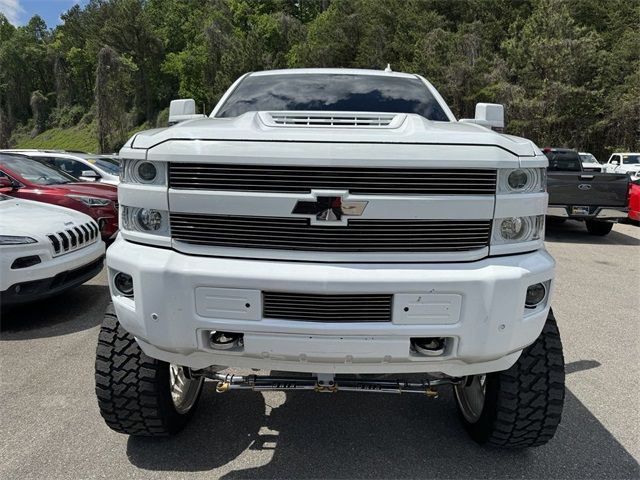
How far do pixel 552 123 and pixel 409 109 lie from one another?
2990 cm

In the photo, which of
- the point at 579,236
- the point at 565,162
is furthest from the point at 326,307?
the point at 565,162

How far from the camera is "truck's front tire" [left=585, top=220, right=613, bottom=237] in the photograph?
10.4 m

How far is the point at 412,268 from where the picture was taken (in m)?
2.02

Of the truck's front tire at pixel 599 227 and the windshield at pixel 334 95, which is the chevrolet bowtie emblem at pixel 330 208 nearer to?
the windshield at pixel 334 95

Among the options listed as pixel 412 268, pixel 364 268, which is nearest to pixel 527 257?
pixel 412 268

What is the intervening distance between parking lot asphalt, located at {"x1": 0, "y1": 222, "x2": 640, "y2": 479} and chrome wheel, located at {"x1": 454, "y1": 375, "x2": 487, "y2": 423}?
0.13 m

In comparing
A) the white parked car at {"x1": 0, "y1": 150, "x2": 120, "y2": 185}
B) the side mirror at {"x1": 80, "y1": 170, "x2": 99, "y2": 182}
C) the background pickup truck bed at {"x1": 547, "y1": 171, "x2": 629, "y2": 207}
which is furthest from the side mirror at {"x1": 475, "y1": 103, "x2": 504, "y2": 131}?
the white parked car at {"x1": 0, "y1": 150, "x2": 120, "y2": 185}

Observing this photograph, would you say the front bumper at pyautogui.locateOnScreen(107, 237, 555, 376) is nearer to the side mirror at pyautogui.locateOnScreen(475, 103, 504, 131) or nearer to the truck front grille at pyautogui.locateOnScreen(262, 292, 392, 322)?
the truck front grille at pyautogui.locateOnScreen(262, 292, 392, 322)

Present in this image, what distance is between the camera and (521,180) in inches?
83.8

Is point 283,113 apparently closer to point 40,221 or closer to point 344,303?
point 344,303

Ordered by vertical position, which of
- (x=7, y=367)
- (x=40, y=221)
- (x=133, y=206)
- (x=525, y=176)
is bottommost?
(x=7, y=367)

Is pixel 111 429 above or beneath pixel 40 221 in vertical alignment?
beneath

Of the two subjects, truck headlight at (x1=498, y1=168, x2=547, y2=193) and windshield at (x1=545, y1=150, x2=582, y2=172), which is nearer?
truck headlight at (x1=498, y1=168, x2=547, y2=193)

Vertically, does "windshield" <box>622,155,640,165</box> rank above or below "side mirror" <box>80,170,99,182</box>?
below
